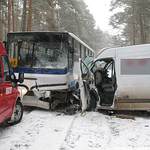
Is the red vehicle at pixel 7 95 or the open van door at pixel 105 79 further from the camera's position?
the open van door at pixel 105 79

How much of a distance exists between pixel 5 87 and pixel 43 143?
161 cm

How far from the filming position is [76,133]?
8.27 meters

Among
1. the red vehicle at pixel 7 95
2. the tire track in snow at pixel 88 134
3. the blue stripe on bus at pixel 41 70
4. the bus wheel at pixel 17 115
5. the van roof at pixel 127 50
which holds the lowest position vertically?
the tire track in snow at pixel 88 134

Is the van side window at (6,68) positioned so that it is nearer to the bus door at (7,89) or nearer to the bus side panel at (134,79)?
the bus door at (7,89)

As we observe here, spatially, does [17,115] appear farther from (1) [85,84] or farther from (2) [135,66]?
(2) [135,66]

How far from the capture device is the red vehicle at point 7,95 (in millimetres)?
7863

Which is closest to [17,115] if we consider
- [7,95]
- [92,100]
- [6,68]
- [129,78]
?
[7,95]

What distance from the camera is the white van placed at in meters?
10.6

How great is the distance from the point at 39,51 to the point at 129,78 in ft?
11.0

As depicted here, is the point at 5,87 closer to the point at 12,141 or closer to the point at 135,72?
the point at 12,141

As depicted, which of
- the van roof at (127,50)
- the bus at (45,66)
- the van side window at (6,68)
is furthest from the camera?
the bus at (45,66)

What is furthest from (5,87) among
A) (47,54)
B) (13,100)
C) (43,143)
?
(47,54)

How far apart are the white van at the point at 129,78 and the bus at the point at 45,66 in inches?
52.2

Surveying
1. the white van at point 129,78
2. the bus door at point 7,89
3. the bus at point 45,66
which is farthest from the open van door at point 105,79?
the bus door at point 7,89
